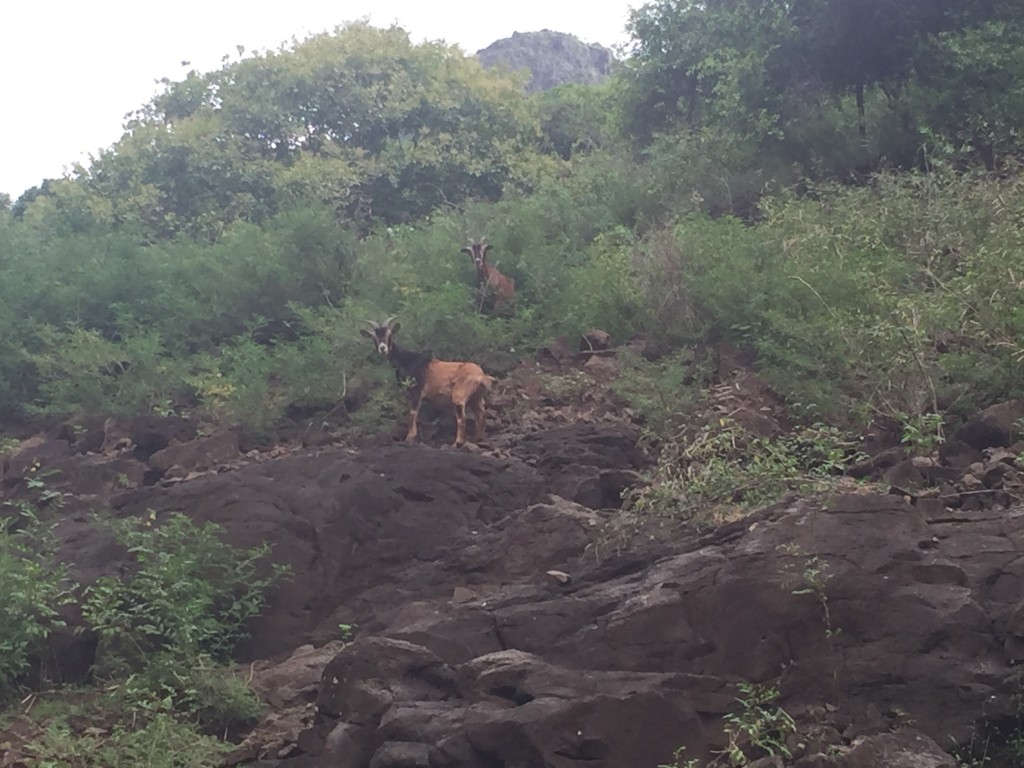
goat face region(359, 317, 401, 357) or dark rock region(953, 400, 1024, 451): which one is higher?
goat face region(359, 317, 401, 357)

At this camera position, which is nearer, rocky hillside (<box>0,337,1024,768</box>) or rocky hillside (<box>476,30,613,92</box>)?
rocky hillside (<box>0,337,1024,768</box>)

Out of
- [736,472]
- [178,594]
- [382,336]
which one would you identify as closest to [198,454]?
[382,336]

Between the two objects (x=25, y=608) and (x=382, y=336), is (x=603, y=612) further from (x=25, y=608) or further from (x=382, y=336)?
(x=382, y=336)

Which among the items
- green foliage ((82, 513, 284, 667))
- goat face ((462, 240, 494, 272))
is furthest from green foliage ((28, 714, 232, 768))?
goat face ((462, 240, 494, 272))

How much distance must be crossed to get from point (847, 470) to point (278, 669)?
13.8ft

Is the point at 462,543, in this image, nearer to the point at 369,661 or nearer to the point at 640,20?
the point at 369,661

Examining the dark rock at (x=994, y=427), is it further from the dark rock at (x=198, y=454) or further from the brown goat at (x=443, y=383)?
the dark rock at (x=198, y=454)

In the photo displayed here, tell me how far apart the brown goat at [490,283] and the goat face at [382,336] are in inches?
74.0

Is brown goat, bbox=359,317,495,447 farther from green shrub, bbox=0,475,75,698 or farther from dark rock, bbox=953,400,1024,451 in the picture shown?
dark rock, bbox=953,400,1024,451

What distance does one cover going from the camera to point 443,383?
11367 millimetres

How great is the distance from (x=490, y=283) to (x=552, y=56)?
32433 mm

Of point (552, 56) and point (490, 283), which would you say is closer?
point (490, 283)

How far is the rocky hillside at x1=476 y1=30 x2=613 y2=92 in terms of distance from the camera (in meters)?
43.8

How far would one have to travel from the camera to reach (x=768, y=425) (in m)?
9.47
